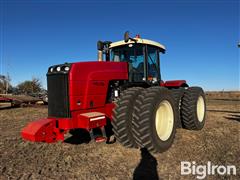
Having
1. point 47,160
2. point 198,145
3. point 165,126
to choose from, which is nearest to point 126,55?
point 165,126

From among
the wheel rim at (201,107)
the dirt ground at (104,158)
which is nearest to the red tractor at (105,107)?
the dirt ground at (104,158)

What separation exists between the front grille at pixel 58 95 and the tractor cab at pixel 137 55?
2071 mm

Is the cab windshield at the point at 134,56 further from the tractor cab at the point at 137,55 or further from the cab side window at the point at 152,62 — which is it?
the cab side window at the point at 152,62

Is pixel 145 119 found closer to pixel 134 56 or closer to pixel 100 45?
pixel 134 56

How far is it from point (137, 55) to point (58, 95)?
2.78m

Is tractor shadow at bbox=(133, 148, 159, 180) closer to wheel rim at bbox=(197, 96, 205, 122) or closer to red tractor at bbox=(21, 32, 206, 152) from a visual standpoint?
red tractor at bbox=(21, 32, 206, 152)

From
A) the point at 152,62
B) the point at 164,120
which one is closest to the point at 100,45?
the point at 152,62

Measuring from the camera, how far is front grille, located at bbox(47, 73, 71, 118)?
522 cm

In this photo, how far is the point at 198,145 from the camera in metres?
6.23

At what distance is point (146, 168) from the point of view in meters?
4.69

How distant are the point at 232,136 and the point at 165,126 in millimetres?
2676

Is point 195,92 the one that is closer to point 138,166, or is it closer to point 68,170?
point 138,166

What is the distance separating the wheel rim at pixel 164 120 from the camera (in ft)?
19.2

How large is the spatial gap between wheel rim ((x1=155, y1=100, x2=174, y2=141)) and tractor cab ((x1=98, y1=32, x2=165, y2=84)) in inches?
45.2
